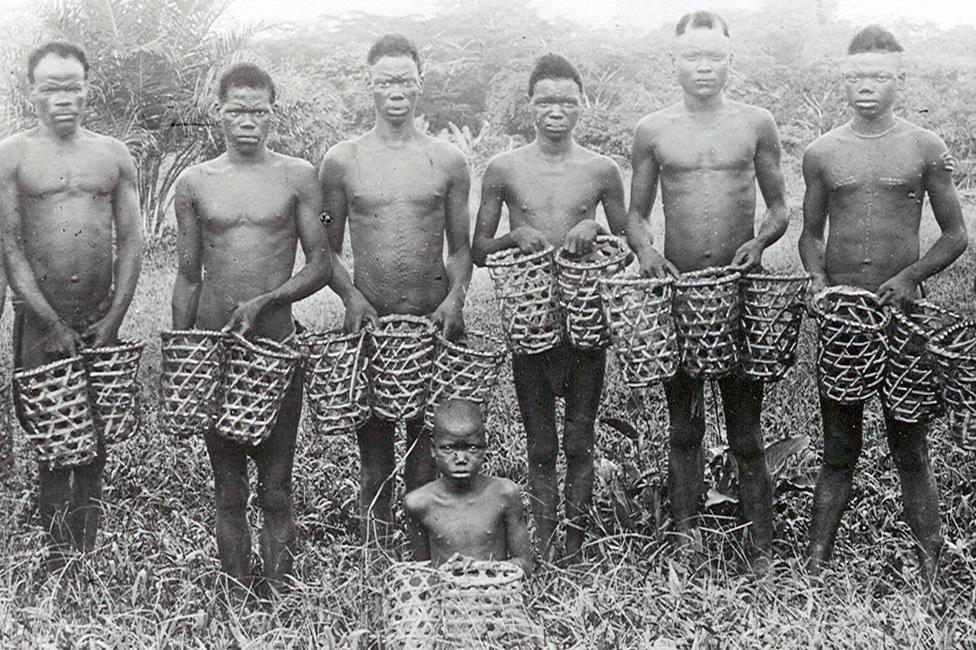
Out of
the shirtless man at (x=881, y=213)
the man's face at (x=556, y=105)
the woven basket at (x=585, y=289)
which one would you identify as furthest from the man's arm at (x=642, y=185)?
the shirtless man at (x=881, y=213)

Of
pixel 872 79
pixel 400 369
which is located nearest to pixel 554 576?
pixel 400 369

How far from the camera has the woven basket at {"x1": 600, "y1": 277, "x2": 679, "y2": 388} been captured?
3641 millimetres

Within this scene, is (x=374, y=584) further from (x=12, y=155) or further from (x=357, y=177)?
(x=12, y=155)

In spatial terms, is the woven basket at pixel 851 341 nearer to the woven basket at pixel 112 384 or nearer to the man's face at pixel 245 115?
the man's face at pixel 245 115

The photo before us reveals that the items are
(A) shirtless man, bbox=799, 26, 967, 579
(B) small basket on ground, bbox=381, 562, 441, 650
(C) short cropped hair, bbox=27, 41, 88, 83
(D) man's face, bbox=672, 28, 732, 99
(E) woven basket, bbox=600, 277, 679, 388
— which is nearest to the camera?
(B) small basket on ground, bbox=381, 562, 441, 650

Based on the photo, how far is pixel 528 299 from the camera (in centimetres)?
383

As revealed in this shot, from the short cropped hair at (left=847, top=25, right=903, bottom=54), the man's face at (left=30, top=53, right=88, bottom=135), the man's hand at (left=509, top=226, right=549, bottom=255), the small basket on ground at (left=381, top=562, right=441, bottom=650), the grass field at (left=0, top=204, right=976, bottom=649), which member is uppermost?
the short cropped hair at (left=847, top=25, right=903, bottom=54)

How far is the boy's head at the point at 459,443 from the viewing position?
139 inches

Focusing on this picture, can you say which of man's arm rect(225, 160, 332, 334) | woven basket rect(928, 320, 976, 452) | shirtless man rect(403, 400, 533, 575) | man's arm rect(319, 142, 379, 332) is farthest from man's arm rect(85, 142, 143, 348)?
woven basket rect(928, 320, 976, 452)

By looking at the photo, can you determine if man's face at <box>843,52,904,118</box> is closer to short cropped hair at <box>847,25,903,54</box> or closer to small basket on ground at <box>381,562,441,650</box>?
short cropped hair at <box>847,25,903,54</box>

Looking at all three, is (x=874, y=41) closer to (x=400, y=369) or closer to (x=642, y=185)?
(x=642, y=185)

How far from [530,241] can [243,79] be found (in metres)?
1.22

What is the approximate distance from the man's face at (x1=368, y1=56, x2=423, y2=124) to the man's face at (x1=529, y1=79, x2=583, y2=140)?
1.56 ft

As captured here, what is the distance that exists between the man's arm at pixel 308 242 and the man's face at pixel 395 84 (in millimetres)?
406
